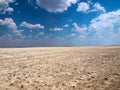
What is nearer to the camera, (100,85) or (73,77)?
Answer: (100,85)

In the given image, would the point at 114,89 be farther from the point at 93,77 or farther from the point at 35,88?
the point at 35,88

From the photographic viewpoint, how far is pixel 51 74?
51.0 ft

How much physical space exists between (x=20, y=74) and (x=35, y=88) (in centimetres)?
426

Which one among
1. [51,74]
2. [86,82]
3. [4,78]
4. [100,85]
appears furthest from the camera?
[51,74]

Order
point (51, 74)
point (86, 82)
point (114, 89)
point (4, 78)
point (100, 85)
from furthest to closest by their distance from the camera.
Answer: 1. point (51, 74)
2. point (4, 78)
3. point (86, 82)
4. point (100, 85)
5. point (114, 89)

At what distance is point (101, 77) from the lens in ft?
45.3

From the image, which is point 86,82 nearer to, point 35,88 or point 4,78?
point 35,88

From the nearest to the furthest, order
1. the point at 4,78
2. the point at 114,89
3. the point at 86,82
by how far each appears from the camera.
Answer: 1. the point at 114,89
2. the point at 86,82
3. the point at 4,78

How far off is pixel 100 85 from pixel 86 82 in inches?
45.7

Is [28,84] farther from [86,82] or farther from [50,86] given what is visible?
[86,82]

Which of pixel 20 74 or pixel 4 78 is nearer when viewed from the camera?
pixel 4 78

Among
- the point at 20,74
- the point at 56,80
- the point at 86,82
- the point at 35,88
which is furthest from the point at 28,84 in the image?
the point at 86,82

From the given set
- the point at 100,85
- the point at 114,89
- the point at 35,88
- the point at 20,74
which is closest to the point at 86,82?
the point at 100,85

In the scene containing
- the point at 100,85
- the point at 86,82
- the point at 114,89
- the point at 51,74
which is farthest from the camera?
the point at 51,74
